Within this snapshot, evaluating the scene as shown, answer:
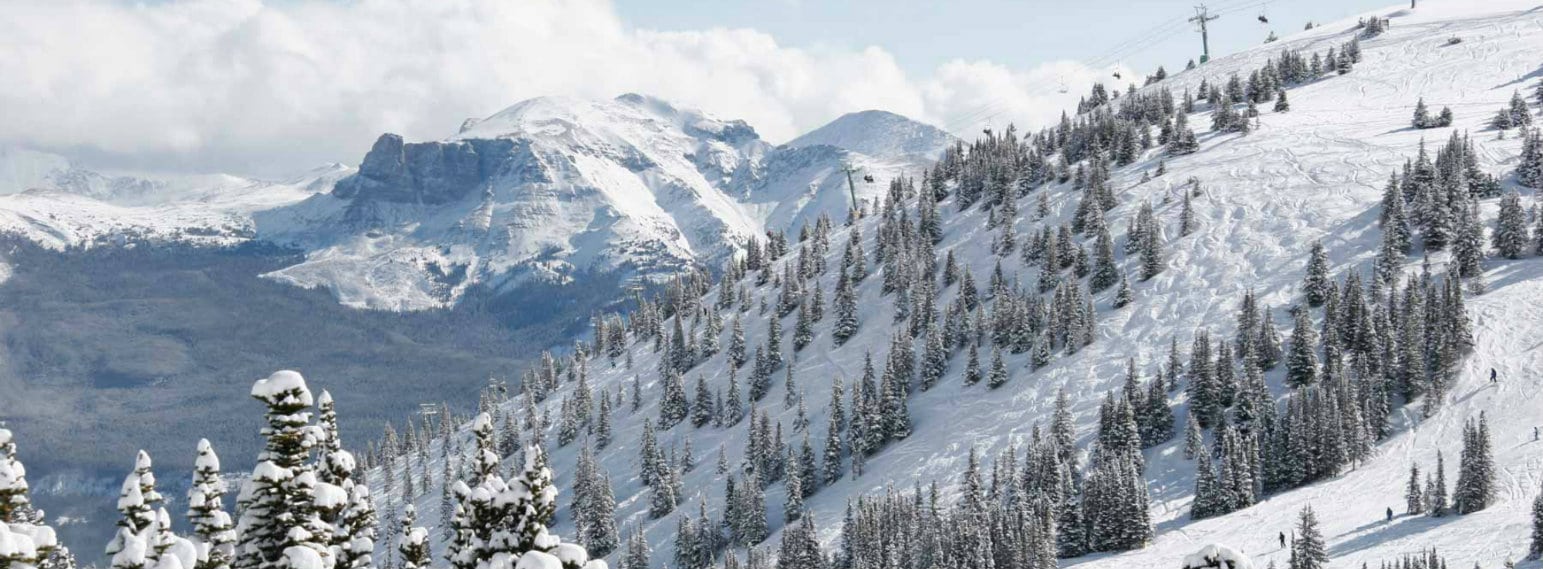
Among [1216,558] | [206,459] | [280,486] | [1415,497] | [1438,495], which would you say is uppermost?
[206,459]

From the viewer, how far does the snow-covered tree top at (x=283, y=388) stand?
76.7ft

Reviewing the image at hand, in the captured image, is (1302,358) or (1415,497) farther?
(1302,358)

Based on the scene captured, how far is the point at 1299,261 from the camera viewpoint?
541 ft

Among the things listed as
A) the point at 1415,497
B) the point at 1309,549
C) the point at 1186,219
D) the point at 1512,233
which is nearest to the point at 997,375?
the point at 1186,219

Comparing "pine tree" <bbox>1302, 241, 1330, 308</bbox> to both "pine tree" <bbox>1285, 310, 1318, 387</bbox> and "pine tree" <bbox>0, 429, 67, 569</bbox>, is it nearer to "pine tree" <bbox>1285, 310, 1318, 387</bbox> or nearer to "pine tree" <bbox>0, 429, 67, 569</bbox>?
"pine tree" <bbox>1285, 310, 1318, 387</bbox>

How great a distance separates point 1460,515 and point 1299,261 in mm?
69022

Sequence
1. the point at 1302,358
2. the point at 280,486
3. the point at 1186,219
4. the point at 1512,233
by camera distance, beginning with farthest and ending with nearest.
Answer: the point at 1186,219
the point at 1512,233
the point at 1302,358
the point at 280,486

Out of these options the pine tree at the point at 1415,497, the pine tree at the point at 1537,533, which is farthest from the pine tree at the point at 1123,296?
the pine tree at the point at 1537,533

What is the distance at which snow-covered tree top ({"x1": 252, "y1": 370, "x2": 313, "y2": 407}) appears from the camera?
921 inches

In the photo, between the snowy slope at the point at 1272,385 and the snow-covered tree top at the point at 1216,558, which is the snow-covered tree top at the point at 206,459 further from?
the snowy slope at the point at 1272,385

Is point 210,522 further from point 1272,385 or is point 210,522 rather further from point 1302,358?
point 1272,385

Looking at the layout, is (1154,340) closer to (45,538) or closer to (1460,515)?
(1460,515)

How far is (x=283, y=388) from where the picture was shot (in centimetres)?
2367

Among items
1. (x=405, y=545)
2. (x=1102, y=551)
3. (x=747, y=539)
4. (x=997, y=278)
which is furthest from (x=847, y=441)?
(x=405, y=545)
